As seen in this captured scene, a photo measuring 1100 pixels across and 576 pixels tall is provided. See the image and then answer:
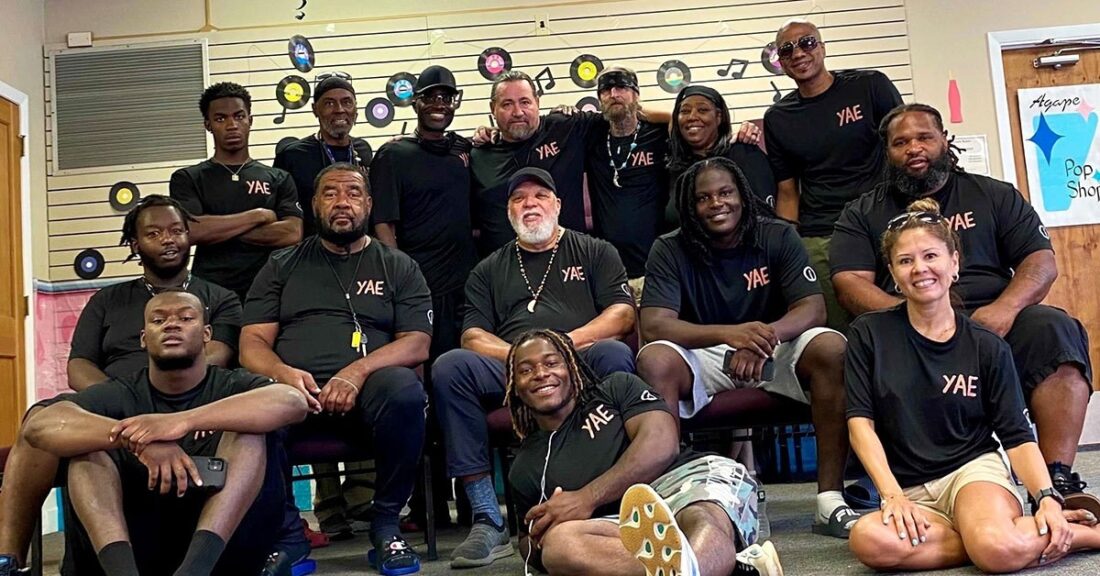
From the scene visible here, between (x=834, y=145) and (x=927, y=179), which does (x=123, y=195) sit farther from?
(x=927, y=179)

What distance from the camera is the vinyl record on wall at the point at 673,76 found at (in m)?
6.62

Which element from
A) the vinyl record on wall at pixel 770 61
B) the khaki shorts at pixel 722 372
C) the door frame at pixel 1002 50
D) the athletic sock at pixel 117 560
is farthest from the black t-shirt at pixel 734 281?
the door frame at pixel 1002 50

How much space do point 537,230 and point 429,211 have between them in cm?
68

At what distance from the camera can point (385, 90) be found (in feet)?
22.0

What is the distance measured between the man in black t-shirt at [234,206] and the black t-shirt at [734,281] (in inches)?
62.3

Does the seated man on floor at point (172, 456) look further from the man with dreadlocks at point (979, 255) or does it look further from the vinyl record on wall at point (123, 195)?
the vinyl record on wall at point (123, 195)

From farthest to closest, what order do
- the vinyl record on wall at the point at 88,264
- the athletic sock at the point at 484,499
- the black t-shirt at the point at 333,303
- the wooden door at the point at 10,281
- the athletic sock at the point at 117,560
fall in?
the vinyl record on wall at the point at 88,264
the wooden door at the point at 10,281
the black t-shirt at the point at 333,303
the athletic sock at the point at 484,499
the athletic sock at the point at 117,560

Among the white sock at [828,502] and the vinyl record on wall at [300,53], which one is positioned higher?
the vinyl record on wall at [300,53]

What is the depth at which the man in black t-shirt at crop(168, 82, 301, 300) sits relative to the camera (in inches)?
164

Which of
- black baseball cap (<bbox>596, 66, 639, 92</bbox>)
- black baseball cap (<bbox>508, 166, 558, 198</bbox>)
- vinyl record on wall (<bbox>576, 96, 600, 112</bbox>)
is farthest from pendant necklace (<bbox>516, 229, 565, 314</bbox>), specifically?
vinyl record on wall (<bbox>576, 96, 600, 112</bbox>)

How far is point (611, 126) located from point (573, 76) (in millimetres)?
2407

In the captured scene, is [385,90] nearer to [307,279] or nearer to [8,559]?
[307,279]

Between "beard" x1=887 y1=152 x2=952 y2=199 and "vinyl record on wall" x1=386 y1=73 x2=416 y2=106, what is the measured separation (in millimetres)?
3895

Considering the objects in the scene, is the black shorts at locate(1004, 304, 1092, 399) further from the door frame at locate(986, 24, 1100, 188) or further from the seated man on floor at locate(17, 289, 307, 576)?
the door frame at locate(986, 24, 1100, 188)
